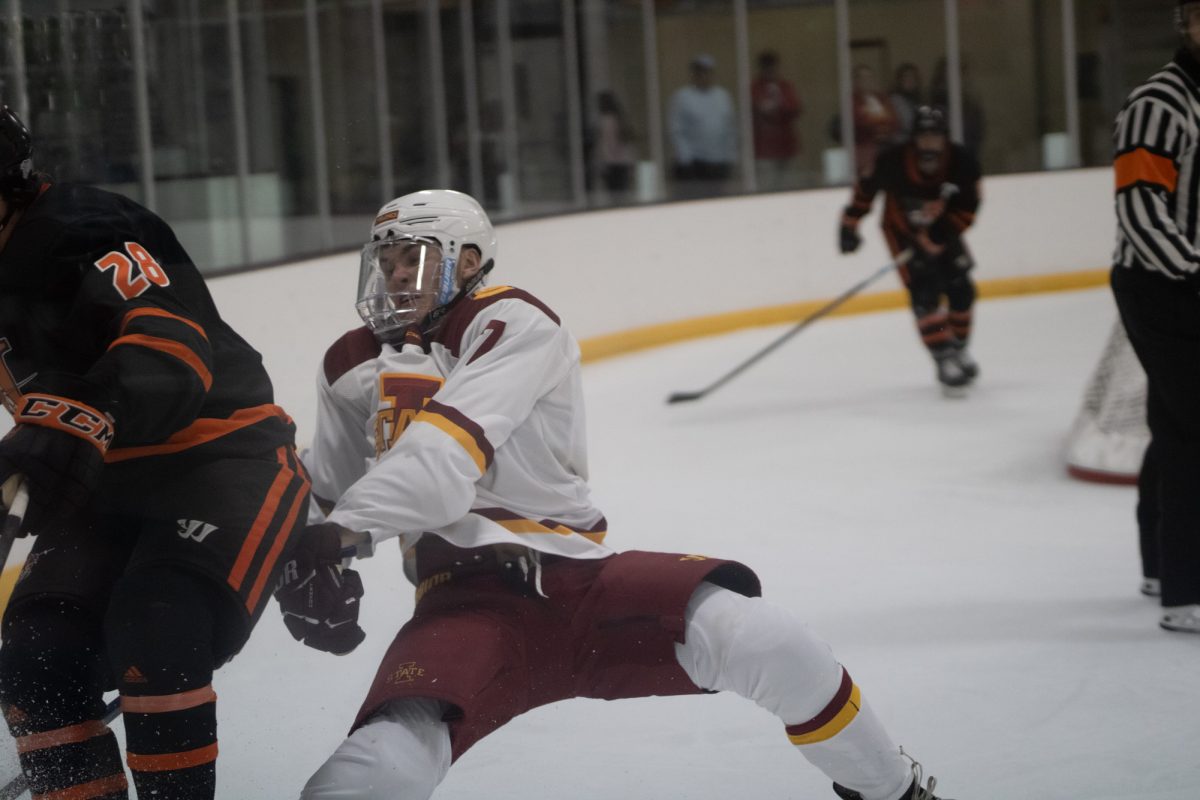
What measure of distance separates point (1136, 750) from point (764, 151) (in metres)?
6.10

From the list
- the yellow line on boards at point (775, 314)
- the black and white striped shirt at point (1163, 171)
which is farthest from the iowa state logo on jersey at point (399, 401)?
the yellow line on boards at point (775, 314)

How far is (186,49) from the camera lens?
308 centimetres

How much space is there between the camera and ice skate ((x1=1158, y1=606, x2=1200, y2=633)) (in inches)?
102

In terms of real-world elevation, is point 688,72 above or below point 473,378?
above

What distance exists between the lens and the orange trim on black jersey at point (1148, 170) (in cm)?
245

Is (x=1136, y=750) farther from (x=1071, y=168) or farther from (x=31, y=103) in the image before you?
(x=1071, y=168)

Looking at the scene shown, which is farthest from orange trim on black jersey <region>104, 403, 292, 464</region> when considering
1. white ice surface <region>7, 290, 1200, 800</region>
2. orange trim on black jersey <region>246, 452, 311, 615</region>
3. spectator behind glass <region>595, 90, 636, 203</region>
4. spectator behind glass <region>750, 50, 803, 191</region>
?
spectator behind glass <region>750, 50, 803, 191</region>

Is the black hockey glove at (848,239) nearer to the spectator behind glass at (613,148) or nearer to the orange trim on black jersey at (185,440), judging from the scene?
the spectator behind glass at (613,148)

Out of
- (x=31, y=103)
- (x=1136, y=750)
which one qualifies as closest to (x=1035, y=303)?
(x=1136, y=750)

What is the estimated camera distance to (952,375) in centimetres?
522

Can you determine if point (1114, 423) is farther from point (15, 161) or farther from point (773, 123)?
point (773, 123)

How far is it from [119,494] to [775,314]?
5.89m

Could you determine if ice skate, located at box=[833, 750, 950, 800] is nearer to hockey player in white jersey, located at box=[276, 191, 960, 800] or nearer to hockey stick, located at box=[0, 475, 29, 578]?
hockey player in white jersey, located at box=[276, 191, 960, 800]

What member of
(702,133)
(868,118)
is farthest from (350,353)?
(868,118)
